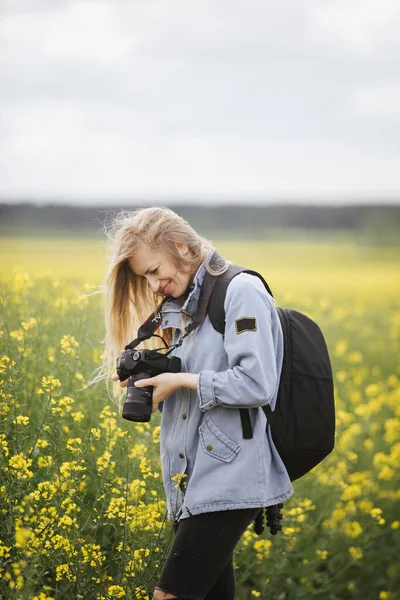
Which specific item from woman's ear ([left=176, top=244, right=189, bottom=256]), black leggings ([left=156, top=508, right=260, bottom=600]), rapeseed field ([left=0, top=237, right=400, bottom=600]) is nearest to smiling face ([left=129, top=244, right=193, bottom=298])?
woman's ear ([left=176, top=244, right=189, bottom=256])

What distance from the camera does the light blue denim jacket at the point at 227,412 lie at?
7.16 ft

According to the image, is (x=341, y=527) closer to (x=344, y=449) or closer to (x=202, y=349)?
(x=344, y=449)

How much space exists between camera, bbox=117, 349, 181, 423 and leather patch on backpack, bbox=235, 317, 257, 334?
29cm

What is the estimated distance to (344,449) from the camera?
5.50 meters

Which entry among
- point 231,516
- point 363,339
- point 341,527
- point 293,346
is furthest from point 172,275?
point 363,339

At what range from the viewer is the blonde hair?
2441 millimetres

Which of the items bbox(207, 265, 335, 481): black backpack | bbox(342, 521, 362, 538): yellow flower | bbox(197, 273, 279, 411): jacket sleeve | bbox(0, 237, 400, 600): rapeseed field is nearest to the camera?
bbox(197, 273, 279, 411): jacket sleeve

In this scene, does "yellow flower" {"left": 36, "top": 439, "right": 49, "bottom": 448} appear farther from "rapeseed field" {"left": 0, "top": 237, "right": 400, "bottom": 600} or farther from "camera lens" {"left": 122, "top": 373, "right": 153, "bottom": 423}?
"camera lens" {"left": 122, "top": 373, "right": 153, "bottom": 423}

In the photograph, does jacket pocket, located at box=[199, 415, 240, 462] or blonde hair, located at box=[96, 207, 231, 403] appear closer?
jacket pocket, located at box=[199, 415, 240, 462]

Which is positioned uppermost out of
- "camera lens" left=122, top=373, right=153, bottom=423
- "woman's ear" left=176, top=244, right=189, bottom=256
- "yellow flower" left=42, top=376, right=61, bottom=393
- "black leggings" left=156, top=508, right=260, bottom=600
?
"woman's ear" left=176, top=244, right=189, bottom=256

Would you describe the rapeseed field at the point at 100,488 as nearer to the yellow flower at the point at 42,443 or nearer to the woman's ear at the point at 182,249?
the yellow flower at the point at 42,443

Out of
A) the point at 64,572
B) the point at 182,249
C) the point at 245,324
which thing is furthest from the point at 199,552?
the point at 182,249

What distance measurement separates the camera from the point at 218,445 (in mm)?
2266

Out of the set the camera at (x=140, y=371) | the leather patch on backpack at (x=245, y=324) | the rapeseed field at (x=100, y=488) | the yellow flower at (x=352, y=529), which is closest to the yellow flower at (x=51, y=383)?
the rapeseed field at (x=100, y=488)
